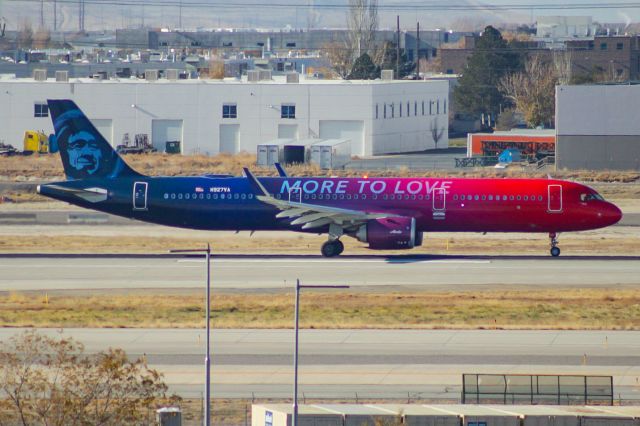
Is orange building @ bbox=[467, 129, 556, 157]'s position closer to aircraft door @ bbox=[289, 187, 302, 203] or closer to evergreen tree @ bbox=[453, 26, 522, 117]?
evergreen tree @ bbox=[453, 26, 522, 117]

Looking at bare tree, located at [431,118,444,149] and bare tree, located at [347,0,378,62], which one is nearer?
bare tree, located at [431,118,444,149]

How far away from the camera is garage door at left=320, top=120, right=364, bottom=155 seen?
12262cm

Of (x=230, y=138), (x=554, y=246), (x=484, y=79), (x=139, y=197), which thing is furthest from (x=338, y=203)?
(x=484, y=79)

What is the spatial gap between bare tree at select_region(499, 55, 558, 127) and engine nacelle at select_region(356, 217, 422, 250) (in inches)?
4089

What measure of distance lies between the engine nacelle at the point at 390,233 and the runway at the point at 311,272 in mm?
843

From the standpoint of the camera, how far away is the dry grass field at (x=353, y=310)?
4794 cm

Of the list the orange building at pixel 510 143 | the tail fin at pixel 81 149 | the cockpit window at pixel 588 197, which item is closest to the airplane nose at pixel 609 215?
the cockpit window at pixel 588 197

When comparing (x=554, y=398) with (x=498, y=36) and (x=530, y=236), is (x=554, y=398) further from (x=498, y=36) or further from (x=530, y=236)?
(x=498, y=36)

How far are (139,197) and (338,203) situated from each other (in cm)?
980

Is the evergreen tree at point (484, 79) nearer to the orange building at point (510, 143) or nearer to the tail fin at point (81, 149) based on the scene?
the orange building at point (510, 143)

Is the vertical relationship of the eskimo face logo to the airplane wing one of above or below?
above

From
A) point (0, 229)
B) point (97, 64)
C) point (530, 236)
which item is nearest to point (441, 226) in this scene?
point (530, 236)

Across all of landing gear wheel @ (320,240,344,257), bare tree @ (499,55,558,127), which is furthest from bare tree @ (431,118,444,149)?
landing gear wheel @ (320,240,344,257)

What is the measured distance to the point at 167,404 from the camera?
3466 centimetres
